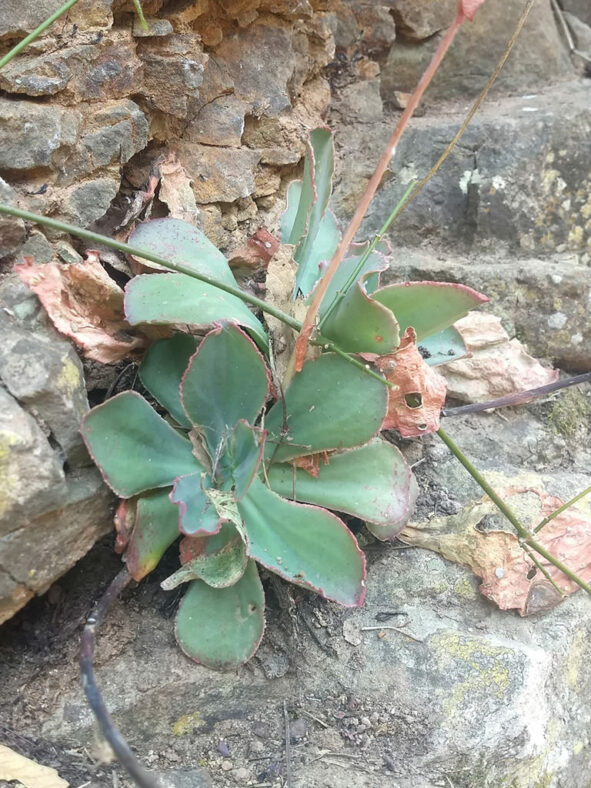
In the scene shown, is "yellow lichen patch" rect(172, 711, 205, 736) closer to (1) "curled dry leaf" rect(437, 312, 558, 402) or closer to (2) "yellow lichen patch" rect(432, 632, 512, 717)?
(2) "yellow lichen patch" rect(432, 632, 512, 717)

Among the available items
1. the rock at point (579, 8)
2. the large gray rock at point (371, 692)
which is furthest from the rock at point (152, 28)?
the rock at point (579, 8)

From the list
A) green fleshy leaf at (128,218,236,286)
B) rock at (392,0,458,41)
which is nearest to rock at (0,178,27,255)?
green fleshy leaf at (128,218,236,286)

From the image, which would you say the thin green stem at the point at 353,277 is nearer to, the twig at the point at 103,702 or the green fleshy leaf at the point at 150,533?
the green fleshy leaf at the point at 150,533

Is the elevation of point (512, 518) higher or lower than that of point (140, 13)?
lower

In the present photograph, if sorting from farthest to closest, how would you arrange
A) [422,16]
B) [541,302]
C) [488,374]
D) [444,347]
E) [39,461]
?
[422,16], [541,302], [488,374], [444,347], [39,461]

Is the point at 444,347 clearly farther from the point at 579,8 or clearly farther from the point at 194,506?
the point at 579,8

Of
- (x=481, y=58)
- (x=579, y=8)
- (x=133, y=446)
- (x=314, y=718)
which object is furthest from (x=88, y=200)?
(x=579, y=8)

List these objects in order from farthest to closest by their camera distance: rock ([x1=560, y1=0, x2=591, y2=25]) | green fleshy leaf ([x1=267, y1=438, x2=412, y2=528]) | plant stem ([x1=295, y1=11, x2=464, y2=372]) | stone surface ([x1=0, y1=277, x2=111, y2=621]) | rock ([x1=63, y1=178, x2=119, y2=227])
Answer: rock ([x1=560, y1=0, x2=591, y2=25])
rock ([x1=63, y1=178, x2=119, y2=227])
green fleshy leaf ([x1=267, y1=438, x2=412, y2=528])
stone surface ([x1=0, y1=277, x2=111, y2=621])
plant stem ([x1=295, y1=11, x2=464, y2=372])

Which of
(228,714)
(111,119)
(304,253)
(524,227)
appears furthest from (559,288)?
(228,714)
